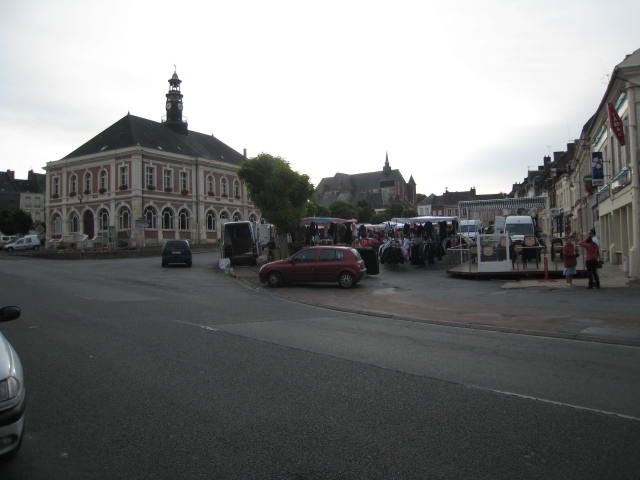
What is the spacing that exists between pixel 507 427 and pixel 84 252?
39.8 meters

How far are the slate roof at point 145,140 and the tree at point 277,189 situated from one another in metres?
29.2

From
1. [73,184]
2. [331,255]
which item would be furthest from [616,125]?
[73,184]

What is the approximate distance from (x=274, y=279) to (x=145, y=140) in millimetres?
44025

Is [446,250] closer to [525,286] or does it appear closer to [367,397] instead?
[525,286]

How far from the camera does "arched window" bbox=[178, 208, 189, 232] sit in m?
60.7

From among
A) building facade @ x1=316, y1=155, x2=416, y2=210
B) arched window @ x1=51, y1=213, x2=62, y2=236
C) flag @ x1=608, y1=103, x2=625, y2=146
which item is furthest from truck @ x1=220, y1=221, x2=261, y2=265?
building facade @ x1=316, y1=155, x2=416, y2=210

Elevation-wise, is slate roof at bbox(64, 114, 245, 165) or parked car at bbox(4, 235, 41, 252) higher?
slate roof at bbox(64, 114, 245, 165)

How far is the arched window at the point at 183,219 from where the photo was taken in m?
60.7

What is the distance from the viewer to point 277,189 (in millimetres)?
30859

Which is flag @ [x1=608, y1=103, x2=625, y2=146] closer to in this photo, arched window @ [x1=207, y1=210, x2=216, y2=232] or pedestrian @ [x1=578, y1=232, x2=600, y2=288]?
pedestrian @ [x1=578, y1=232, x2=600, y2=288]

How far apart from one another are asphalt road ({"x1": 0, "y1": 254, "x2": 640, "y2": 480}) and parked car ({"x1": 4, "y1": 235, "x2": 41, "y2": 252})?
49.6m

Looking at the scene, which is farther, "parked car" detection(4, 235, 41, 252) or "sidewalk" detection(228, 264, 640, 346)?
"parked car" detection(4, 235, 41, 252)

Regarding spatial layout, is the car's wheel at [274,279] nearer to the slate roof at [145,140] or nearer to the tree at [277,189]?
the tree at [277,189]

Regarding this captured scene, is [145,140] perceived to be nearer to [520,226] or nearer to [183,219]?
[183,219]
